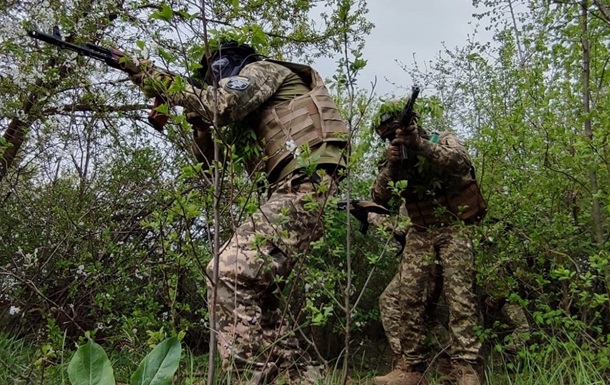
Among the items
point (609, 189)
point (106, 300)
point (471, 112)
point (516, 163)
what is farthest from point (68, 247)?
point (471, 112)

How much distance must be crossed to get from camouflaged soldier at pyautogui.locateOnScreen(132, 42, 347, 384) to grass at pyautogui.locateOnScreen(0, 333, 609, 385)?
0.24m

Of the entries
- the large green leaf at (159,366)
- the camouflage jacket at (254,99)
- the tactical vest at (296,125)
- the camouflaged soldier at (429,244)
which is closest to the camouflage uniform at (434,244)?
the camouflaged soldier at (429,244)

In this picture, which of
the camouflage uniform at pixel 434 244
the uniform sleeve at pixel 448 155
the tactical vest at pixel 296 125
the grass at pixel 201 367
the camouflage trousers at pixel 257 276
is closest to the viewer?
the grass at pixel 201 367

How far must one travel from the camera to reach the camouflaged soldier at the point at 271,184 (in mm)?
2188

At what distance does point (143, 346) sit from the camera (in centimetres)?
280

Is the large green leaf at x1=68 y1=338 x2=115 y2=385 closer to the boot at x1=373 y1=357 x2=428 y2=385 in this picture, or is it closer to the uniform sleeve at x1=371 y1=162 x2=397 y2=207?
the uniform sleeve at x1=371 y1=162 x2=397 y2=207

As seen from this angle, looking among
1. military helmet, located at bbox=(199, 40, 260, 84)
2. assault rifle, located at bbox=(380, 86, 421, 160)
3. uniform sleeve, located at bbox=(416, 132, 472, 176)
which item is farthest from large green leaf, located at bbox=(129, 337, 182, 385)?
uniform sleeve, located at bbox=(416, 132, 472, 176)

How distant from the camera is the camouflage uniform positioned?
10.0 ft

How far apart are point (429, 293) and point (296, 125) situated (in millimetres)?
1886

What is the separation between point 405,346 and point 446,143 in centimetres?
136

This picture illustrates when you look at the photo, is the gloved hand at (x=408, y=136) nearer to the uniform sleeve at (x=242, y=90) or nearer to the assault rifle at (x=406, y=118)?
the assault rifle at (x=406, y=118)

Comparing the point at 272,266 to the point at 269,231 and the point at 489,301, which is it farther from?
the point at 489,301

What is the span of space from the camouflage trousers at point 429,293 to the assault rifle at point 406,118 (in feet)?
1.79

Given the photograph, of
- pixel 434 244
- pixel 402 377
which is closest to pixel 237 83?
pixel 434 244
